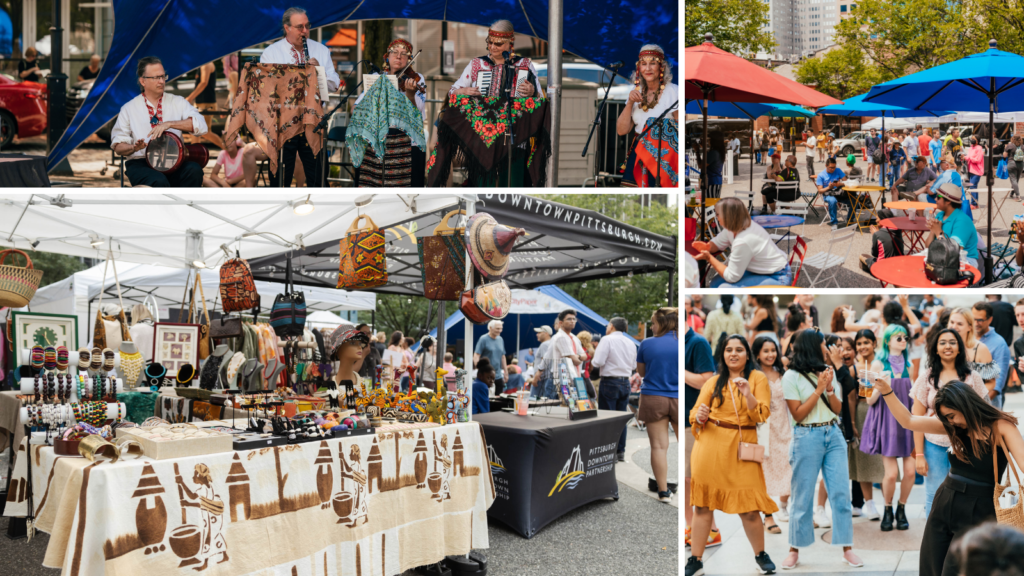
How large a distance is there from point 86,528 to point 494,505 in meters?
2.71

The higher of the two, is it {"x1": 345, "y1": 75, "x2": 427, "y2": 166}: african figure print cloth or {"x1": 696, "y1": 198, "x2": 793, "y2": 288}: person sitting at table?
{"x1": 345, "y1": 75, "x2": 427, "y2": 166}: african figure print cloth

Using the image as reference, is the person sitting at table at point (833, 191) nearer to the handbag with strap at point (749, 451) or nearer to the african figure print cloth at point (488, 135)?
the african figure print cloth at point (488, 135)

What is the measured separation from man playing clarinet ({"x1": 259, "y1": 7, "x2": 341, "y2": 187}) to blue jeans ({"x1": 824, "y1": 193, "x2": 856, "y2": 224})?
7.52 meters

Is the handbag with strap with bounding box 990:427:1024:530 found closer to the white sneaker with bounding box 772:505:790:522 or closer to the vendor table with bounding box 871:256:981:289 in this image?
the white sneaker with bounding box 772:505:790:522

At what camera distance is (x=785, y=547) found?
4.75 meters

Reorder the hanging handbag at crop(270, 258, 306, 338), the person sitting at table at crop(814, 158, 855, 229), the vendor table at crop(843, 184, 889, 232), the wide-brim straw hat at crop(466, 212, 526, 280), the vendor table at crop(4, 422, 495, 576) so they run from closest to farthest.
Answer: the vendor table at crop(4, 422, 495, 576)
the wide-brim straw hat at crop(466, 212, 526, 280)
the hanging handbag at crop(270, 258, 306, 338)
the vendor table at crop(843, 184, 889, 232)
the person sitting at table at crop(814, 158, 855, 229)

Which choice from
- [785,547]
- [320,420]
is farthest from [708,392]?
[320,420]

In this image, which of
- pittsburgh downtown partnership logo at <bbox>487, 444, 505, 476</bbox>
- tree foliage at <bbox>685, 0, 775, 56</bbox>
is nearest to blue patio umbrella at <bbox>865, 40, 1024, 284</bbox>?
pittsburgh downtown partnership logo at <bbox>487, 444, 505, 476</bbox>

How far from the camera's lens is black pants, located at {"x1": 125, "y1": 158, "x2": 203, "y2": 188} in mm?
5082

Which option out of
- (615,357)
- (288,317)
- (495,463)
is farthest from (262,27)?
(495,463)

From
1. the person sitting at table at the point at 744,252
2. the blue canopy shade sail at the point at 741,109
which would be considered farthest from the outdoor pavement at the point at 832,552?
the blue canopy shade sail at the point at 741,109

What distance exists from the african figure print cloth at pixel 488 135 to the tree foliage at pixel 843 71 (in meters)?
16.4

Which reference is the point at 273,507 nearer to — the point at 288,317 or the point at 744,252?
the point at 288,317

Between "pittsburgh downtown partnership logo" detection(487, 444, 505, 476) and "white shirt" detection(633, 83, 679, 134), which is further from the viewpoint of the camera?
"white shirt" detection(633, 83, 679, 134)
